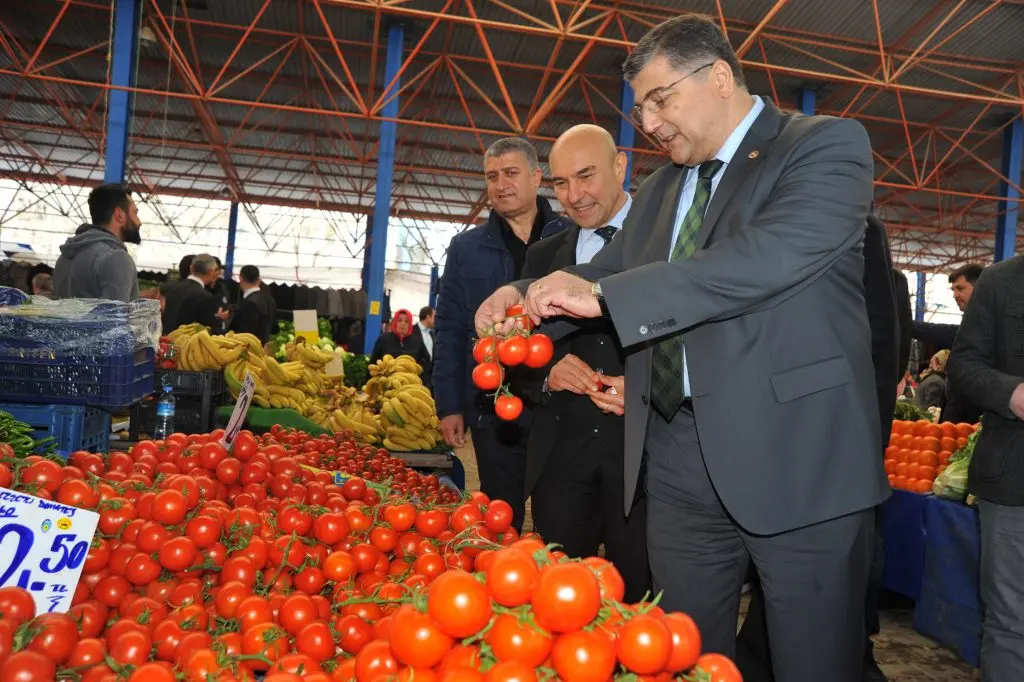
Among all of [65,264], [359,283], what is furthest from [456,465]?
[359,283]

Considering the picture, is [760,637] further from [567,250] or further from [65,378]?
[65,378]

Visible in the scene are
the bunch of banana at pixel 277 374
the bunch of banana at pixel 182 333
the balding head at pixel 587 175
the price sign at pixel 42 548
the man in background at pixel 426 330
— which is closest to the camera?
the price sign at pixel 42 548

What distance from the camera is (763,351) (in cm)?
156

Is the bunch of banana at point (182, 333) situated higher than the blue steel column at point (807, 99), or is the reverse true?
the blue steel column at point (807, 99)

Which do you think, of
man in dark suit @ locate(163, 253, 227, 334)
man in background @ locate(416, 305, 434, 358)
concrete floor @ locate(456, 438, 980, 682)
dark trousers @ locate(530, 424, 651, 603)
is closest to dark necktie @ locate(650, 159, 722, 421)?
dark trousers @ locate(530, 424, 651, 603)

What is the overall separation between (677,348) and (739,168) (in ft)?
1.34

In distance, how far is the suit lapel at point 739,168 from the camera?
1695 mm

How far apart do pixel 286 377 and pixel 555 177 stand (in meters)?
2.82

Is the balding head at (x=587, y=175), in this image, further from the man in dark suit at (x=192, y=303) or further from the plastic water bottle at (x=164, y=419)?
the man in dark suit at (x=192, y=303)

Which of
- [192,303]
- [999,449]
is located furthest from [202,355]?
[999,449]

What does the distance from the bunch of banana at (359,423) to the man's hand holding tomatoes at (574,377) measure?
2.44 m

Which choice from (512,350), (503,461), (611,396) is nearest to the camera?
(512,350)

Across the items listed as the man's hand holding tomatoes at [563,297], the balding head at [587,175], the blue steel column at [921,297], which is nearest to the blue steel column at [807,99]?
the balding head at [587,175]

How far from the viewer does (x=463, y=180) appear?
79.6ft
